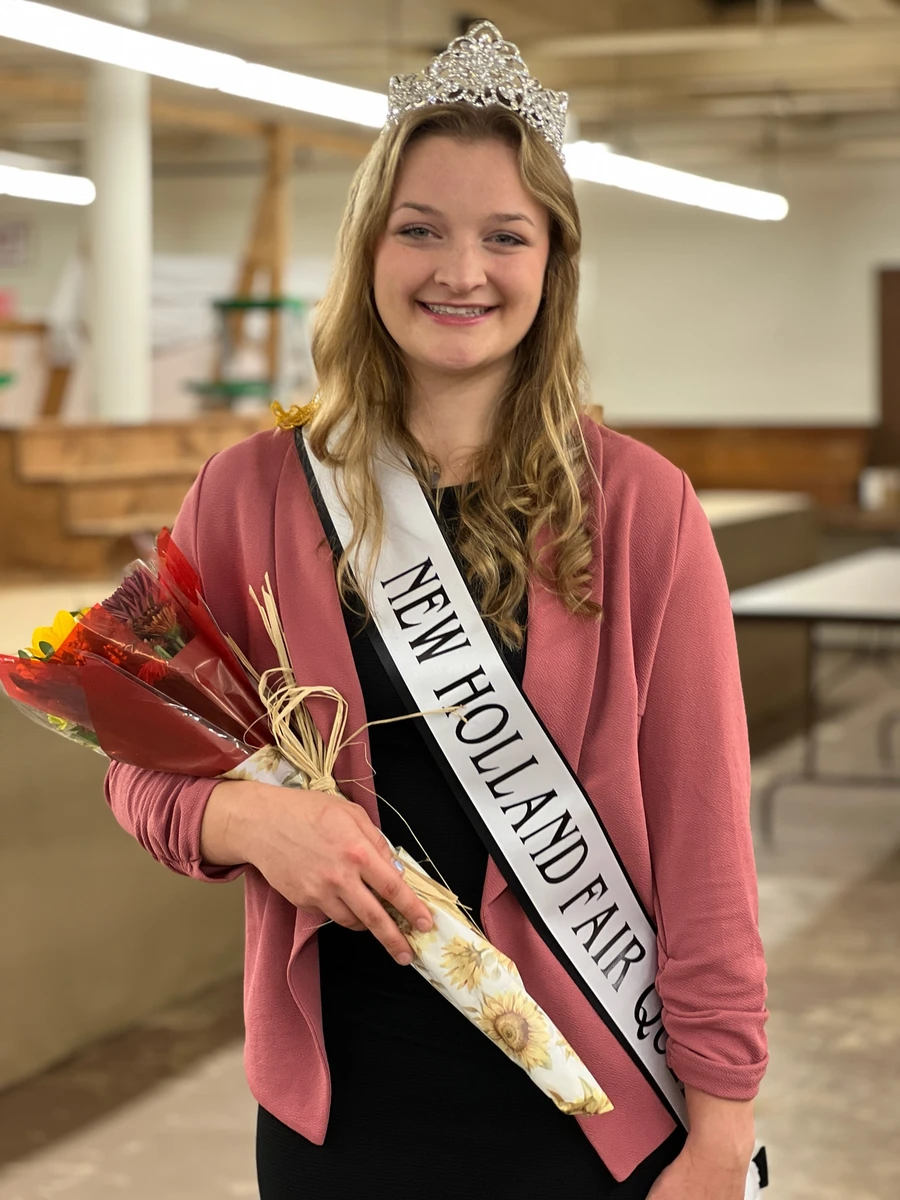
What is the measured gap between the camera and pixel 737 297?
12.4 m

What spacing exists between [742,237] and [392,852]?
1175 centimetres

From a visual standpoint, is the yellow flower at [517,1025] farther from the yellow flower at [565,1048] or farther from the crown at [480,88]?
the crown at [480,88]

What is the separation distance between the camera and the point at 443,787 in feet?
4.00

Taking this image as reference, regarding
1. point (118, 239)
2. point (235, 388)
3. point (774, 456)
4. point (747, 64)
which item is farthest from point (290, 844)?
point (774, 456)

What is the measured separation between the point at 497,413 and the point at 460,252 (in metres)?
0.14

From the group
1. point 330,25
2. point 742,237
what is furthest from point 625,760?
point 742,237

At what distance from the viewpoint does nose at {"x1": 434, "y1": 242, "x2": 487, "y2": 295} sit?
1175mm

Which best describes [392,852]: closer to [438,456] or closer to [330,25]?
[438,456]

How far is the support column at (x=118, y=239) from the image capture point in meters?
6.70

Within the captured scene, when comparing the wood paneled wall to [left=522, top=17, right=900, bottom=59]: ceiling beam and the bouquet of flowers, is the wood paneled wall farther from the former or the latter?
the bouquet of flowers

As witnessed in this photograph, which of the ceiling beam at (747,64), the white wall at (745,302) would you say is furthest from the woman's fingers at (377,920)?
the white wall at (745,302)

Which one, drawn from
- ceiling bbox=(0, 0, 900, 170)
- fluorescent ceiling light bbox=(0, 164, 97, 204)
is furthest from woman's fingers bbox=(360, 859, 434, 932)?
fluorescent ceiling light bbox=(0, 164, 97, 204)

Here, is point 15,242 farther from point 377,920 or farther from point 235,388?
point 377,920

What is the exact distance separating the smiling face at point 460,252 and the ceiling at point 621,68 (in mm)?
5434
